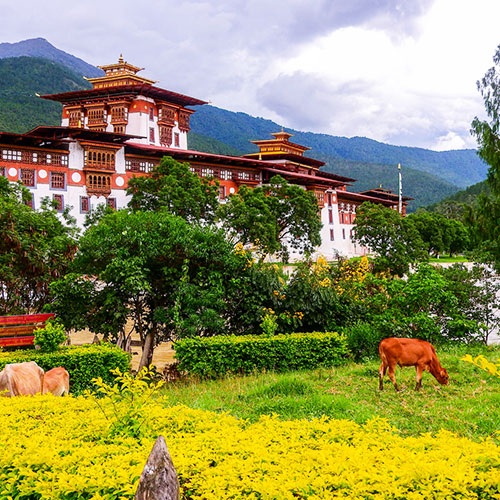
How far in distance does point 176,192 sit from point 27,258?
19235mm

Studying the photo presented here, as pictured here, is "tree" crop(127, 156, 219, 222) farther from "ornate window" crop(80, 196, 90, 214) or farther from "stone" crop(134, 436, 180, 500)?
"stone" crop(134, 436, 180, 500)

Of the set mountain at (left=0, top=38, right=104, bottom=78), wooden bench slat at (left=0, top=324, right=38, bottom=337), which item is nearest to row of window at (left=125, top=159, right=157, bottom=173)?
wooden bench slat at (left=0, top=324, right=38, bottom=337)

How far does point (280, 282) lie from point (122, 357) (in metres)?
4.90

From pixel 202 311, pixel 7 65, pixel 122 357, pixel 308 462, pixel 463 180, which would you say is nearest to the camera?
pixel 308 462

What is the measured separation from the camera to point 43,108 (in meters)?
73.4

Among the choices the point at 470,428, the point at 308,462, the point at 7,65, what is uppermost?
the point at 7,65

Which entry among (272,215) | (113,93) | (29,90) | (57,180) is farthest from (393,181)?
(57,180)

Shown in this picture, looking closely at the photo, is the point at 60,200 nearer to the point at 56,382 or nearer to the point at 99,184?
the point at 99,184

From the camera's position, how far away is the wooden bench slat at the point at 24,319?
1241 centimetres

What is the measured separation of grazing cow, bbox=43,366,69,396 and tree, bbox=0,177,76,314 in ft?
22.6

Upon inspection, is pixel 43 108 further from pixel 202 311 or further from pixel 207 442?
pixel 207 442

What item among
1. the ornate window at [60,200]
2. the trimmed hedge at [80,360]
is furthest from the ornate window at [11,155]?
the trimmed hedge at [80,360]

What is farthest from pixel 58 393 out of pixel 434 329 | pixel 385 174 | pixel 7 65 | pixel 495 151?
pixel 385 174

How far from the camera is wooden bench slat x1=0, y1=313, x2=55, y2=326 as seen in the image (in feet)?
40.7
